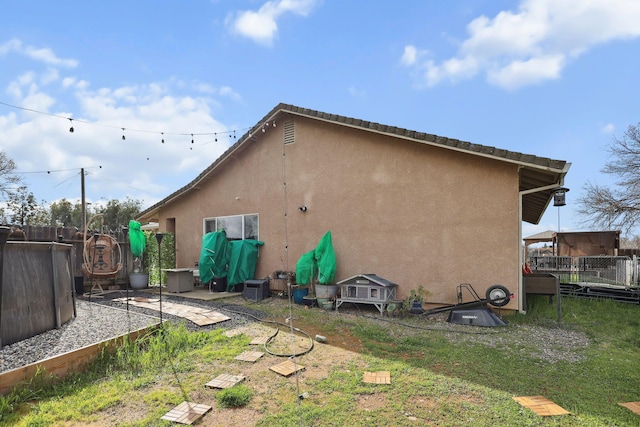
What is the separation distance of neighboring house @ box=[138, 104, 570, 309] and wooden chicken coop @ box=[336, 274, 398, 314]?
47 cm

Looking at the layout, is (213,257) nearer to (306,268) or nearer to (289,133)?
(306,268)

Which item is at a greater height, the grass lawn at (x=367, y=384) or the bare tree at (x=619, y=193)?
the bare tree at (x=619, y=193)

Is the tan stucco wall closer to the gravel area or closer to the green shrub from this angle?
the gravel area

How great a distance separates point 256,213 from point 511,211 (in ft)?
20.7

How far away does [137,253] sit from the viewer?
954 centimetres

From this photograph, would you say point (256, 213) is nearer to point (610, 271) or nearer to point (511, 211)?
point (511, 211)

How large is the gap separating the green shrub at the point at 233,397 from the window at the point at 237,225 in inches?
253

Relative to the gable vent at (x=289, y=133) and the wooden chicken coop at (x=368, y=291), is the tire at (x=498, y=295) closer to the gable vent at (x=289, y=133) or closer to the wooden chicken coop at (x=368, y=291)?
the wooden chicken coop at (x=368, y=291)

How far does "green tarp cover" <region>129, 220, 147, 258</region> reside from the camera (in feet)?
30.4

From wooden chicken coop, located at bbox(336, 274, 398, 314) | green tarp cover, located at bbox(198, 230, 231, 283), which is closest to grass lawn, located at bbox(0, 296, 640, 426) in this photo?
wooden chicken coop, located at bbox(336, 274, 398, 314)

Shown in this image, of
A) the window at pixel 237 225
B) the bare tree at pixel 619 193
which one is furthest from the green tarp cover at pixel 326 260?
the bare tree at pixel 619 193

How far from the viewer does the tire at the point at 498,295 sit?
19.4 ft

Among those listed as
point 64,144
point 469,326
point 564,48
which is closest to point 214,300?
point 469,326

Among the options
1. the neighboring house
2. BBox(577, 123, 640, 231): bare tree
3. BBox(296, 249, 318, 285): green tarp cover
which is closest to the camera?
the neighboring house
